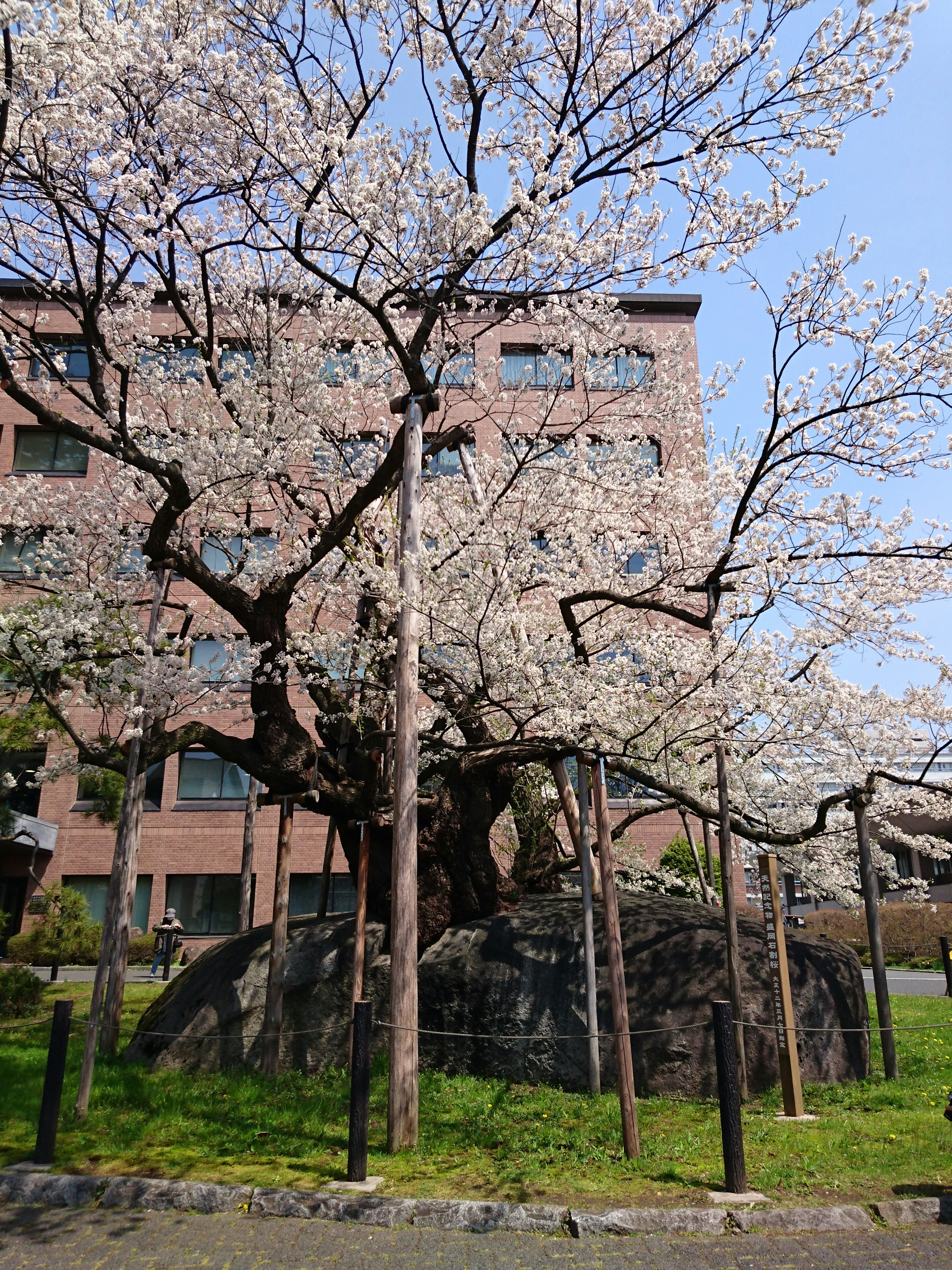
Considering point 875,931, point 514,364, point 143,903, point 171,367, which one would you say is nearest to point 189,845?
point 143,903

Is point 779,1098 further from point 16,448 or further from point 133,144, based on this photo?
point 16,448

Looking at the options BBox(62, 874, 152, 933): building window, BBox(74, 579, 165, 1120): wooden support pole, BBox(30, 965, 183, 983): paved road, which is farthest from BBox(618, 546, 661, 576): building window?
BBox(62, 874, 152, 933): building window

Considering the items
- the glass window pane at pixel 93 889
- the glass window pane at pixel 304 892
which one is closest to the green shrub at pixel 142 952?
the glass window pane at pixel 93 889

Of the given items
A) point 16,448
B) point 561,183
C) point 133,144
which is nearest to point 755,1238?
point 561,183

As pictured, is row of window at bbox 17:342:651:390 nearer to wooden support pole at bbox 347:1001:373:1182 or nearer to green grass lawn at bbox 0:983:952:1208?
wooden support pole at bbox 347:1001:373:1182

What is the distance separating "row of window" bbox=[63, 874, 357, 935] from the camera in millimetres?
25938

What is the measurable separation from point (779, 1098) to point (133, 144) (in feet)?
40.1

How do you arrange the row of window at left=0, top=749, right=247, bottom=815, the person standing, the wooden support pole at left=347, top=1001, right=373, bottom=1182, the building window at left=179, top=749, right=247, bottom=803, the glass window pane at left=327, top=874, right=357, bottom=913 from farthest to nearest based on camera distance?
1. the building window at left=179, top=749, right=247, bottom=803
2. the row of window at left=0, top=749, right=247, bottom=815
3. the glass window pane at left=327, top=874, right=357, bottom=913
4. the person standing
5. the wooden support pole at left=347, top=1001, right=373, bottom=1182

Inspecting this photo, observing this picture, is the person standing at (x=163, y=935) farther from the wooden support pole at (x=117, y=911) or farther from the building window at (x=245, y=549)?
the wooden support pole at (x=117, y=911)

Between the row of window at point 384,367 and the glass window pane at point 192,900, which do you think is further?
the glass window pane at point 192,900

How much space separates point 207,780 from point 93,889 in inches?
188

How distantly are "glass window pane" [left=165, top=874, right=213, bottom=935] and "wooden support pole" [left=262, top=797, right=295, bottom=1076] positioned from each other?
1832cm

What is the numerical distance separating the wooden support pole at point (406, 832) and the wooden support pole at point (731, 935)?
300 cm

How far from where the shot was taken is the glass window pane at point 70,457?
28000 millimetres
